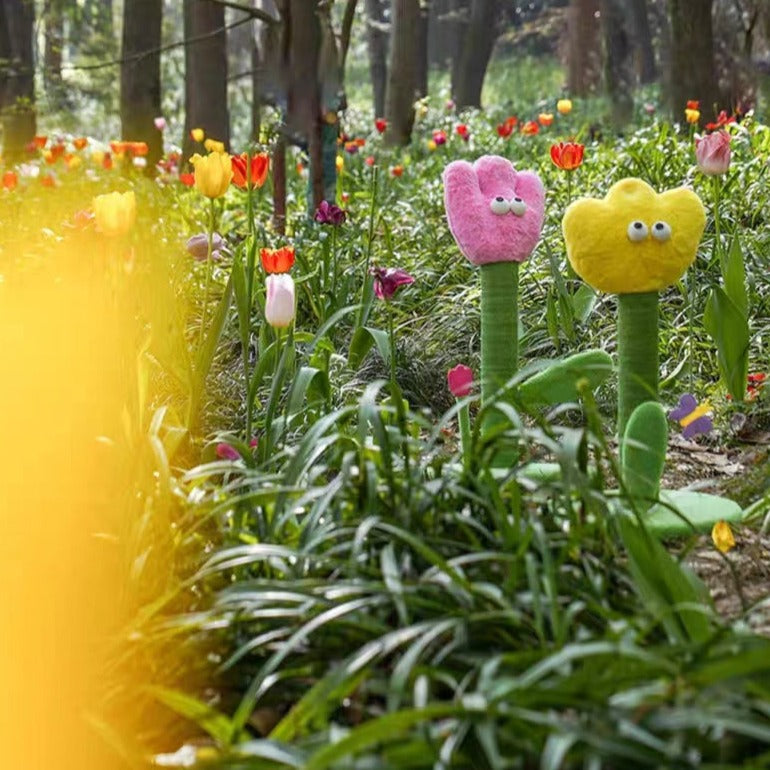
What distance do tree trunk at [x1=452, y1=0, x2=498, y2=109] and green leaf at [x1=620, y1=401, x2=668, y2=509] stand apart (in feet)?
48.0

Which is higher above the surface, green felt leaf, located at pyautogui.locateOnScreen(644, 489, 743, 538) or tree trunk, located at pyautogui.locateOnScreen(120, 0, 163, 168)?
tree trunk, located at pyautogui.locateOnScreen(120, 0, 163, 168)

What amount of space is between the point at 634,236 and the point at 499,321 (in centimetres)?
38

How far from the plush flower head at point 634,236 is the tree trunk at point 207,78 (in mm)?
7928

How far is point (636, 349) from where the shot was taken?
2.69m

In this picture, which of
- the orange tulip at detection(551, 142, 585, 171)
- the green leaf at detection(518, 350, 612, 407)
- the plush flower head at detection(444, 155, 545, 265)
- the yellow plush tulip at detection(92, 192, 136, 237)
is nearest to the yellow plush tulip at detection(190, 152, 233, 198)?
the yellow plush tulip at detection(92, 192, 136, 237)

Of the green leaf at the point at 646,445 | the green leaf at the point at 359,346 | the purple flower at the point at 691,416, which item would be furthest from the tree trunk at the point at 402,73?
the green leaf at the point at 646,445

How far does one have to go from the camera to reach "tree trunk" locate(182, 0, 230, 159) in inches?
407

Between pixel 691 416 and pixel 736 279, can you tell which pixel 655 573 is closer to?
pixel 691 416

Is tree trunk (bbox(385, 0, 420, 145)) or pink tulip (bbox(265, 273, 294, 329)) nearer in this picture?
pink tulip (bbox(265, 273, 294, 329))

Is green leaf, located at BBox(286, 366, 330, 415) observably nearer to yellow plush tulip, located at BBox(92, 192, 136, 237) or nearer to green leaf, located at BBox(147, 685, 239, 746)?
yellow plush tulip, located at BBox(92, 192, 136, 237)

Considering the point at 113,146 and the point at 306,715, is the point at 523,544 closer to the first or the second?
the point at 306,715

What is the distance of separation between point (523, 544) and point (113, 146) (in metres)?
4.83

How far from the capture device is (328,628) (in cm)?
189

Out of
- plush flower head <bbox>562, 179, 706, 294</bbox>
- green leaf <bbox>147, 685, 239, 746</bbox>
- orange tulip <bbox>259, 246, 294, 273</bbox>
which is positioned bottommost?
green leaf <bbox>147, 685, 239, 746</bbox>
